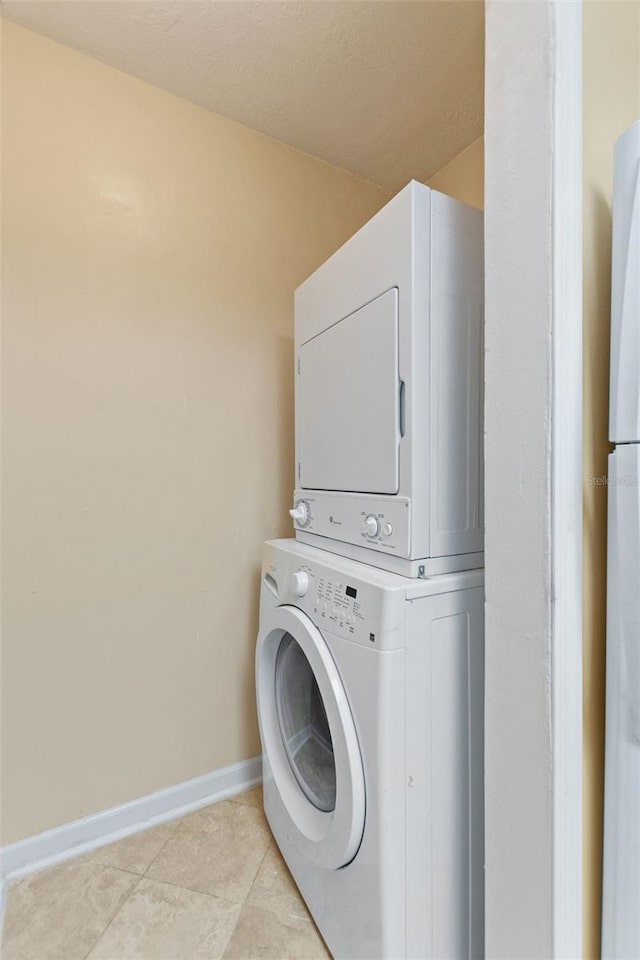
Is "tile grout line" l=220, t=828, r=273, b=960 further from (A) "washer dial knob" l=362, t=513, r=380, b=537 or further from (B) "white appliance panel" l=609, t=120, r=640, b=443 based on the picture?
(B) "white appliance panel" l=609, t=120, r=640, b=443

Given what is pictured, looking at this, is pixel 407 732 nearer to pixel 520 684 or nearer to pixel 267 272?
pixel 520 684

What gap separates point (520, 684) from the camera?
2.11 feet

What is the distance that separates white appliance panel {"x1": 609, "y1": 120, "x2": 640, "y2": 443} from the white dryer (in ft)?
1.01

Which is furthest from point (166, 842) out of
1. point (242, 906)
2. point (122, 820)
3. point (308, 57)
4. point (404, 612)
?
point (308, 57)

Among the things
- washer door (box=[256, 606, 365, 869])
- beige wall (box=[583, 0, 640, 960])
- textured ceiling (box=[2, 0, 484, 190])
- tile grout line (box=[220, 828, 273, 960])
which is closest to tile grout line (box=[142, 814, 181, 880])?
tile grout line (box=[220, 828, 273, 960])

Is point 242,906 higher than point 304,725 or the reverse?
the reverse

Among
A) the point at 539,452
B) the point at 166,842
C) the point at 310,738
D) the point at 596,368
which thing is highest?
the point at 596,368

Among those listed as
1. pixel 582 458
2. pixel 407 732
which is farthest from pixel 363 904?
pixel 582 458

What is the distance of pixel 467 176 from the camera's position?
63.0 inches

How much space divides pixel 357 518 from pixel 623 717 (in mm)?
583

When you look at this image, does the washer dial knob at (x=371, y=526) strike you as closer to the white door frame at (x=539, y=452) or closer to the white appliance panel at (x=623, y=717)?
the white door frame at (x=539, y=452)

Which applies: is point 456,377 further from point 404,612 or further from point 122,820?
point 122,820

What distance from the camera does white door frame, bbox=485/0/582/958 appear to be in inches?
23.3

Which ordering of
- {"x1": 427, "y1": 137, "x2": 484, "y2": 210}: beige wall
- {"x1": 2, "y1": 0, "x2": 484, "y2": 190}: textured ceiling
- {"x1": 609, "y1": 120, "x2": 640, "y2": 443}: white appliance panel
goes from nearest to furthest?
{"x1": 609, "y1": 120, "x2": 640, "y2": 443}: white appliance panel → {"x1": 2, "y1": 0, "x2": 484, "y2": 190}: textured ceiling → {"x1": 427, "y1": 137, "x2": 484, "y2": 210}: beige wall
